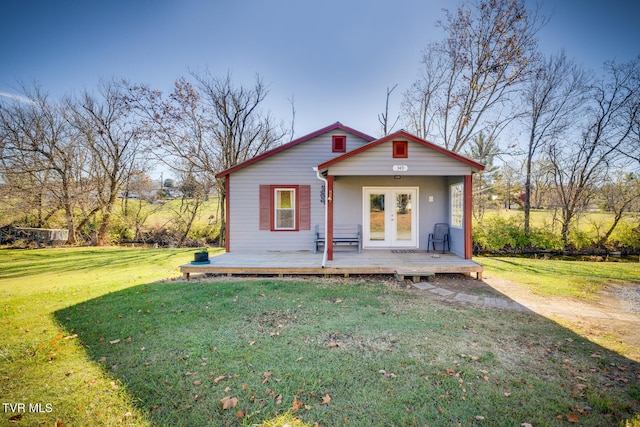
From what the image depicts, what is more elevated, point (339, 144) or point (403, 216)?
point (339, 144)

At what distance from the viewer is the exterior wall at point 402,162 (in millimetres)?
7352

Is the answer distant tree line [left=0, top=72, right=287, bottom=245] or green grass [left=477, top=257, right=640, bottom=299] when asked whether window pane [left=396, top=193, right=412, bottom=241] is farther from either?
distant tree line [left=0, top=72, right=287, bottom=245]

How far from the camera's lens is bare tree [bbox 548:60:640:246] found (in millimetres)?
12422

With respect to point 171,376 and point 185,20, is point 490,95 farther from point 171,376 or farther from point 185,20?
point 171,376

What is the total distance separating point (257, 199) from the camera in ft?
31.1

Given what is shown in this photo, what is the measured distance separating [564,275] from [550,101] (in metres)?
10.3

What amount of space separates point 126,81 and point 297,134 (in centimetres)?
1014

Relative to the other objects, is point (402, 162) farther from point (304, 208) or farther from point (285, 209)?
point (285, 209)

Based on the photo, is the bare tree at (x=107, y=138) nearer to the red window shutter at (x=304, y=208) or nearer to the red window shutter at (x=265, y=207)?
the red window shutter at (x=265, y=207)

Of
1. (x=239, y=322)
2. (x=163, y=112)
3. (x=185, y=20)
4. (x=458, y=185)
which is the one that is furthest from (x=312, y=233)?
(x=163, y=112)

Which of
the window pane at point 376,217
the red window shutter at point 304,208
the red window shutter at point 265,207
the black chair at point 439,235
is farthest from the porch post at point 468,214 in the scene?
the red window shutter at point 265,207

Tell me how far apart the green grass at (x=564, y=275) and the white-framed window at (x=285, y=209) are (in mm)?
6200

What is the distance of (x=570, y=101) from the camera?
13.5 m

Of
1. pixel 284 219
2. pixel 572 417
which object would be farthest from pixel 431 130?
pixel 572 417
